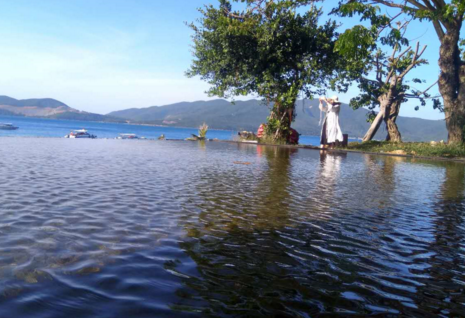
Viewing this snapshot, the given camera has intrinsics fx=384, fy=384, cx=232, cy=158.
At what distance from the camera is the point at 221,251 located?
4488 mm

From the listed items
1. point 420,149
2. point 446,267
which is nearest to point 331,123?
point 420,149

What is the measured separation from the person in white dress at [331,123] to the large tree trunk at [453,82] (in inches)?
268

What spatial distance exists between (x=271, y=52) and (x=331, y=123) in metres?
6.38

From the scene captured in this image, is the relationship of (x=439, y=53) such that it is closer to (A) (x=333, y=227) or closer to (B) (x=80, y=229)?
(A) (x=333, y=227)

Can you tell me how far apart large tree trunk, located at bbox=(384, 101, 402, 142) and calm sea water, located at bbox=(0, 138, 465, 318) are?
2501cm

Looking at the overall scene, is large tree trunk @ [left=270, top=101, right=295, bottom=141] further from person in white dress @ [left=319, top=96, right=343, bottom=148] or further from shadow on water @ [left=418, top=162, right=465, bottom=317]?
shadow on water @ [left=418, top=162, right=465, bottom=317]

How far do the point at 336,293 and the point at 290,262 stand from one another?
78 cm

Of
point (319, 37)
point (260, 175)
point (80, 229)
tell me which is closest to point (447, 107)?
point (319, 37)

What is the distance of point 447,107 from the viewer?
25.1m

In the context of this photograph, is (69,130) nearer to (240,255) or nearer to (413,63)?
(413,63)

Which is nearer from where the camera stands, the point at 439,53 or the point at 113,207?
the point at 113,207

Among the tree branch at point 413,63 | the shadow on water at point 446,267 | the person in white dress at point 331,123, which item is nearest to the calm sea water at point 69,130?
the person in white dress at point 331,123

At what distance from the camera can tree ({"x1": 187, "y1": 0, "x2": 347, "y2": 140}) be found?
24.8m

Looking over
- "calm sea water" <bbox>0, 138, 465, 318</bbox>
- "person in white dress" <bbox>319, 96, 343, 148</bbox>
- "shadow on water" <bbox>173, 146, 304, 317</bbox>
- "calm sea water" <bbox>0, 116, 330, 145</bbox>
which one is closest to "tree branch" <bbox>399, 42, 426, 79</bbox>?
"person in white dress" <bbox>319, 96, 343, 148</bbox>
